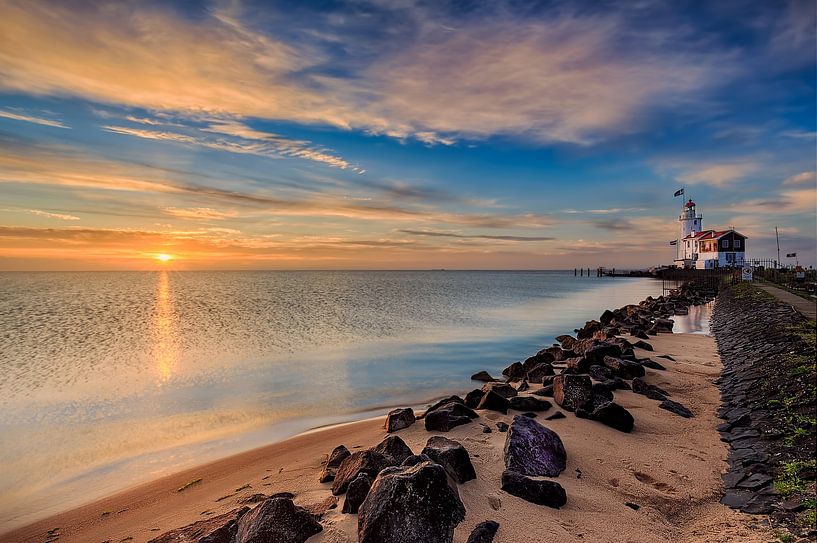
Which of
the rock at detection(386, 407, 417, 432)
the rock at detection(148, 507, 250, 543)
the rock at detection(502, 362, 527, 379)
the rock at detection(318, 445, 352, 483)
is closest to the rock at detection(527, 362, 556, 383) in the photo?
the rock at detection(502, 362, 527, 379)

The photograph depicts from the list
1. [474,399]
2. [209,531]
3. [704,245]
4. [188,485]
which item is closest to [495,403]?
[474,399]

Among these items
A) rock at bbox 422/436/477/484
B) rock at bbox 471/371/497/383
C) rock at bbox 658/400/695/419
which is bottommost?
rock at bbox 471/371/497/383

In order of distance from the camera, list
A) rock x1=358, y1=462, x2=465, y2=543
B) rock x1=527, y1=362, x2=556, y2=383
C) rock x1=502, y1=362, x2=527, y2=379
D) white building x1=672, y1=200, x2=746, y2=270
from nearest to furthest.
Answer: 1. rock x1=358, y1=462, x2=465, y2=543
2. rock x1=527, y1=362, x2=556, y2=383
3. rock x1=502, y1=362, x2=527, y2=379
4. white building x1=672, y1=200, x2=746, y2=270

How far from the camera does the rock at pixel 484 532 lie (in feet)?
15.2

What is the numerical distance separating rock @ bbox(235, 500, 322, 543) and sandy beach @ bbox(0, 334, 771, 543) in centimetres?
21

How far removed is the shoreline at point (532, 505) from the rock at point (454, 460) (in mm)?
171

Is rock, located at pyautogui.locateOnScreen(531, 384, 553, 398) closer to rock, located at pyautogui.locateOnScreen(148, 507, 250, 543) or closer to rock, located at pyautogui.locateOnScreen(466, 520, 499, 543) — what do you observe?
rock, located at pyautogui.locateOnScreen(466, 520, 499, 543)

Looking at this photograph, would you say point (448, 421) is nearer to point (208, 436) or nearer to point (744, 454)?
point (744, 454)

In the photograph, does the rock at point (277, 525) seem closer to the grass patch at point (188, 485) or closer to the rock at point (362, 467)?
the rock at point (362, 467)

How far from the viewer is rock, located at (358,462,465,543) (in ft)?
14.3

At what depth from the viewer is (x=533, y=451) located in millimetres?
6461

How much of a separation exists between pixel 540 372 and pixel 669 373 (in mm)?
4104

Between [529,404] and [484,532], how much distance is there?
4673mm

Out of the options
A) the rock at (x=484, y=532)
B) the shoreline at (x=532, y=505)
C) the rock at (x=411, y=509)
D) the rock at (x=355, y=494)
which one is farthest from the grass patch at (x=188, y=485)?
the rock at (x=484, y=532)
